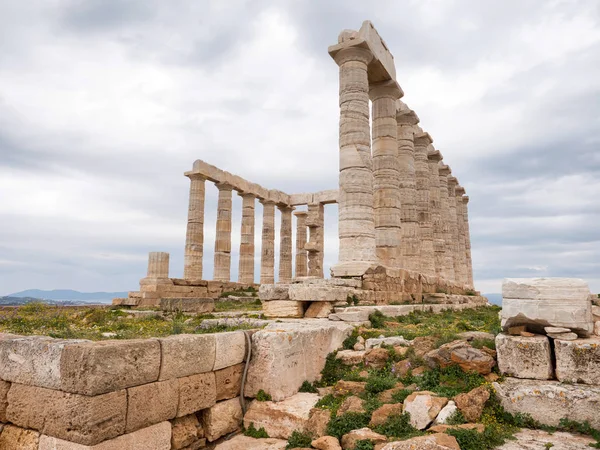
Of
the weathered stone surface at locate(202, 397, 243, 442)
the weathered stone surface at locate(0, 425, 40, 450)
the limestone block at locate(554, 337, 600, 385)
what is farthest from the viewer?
the weathered stone surface at locate(202, 397, 243, 442)

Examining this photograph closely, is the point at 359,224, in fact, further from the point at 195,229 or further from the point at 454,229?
the point at 454,229

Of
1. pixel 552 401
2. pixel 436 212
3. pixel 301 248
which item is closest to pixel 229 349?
pixel 552 401

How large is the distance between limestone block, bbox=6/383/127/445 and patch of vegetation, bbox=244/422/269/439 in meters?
1.76

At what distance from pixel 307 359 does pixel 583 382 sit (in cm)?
355

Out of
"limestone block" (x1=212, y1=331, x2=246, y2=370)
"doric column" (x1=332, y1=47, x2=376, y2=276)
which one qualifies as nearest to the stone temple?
"doric column" (x1=332, y1=47, x2=376, y2=276)

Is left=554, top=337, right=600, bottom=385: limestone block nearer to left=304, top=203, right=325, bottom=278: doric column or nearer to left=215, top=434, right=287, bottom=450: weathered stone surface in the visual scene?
left=215, top=434, right=287, bottom=450: weathered stone surface

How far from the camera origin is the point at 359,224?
49.2 ft

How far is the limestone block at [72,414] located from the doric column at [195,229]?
852 inches

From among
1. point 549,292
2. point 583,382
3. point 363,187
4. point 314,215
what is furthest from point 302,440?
point 314,215

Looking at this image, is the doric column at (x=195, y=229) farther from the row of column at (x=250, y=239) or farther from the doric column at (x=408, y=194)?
the doric column at (x=408, y=194)

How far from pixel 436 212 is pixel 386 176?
9.36 metres

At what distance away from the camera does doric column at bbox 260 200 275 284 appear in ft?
106

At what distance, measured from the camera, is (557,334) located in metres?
5.14

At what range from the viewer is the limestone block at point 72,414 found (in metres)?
3.76
